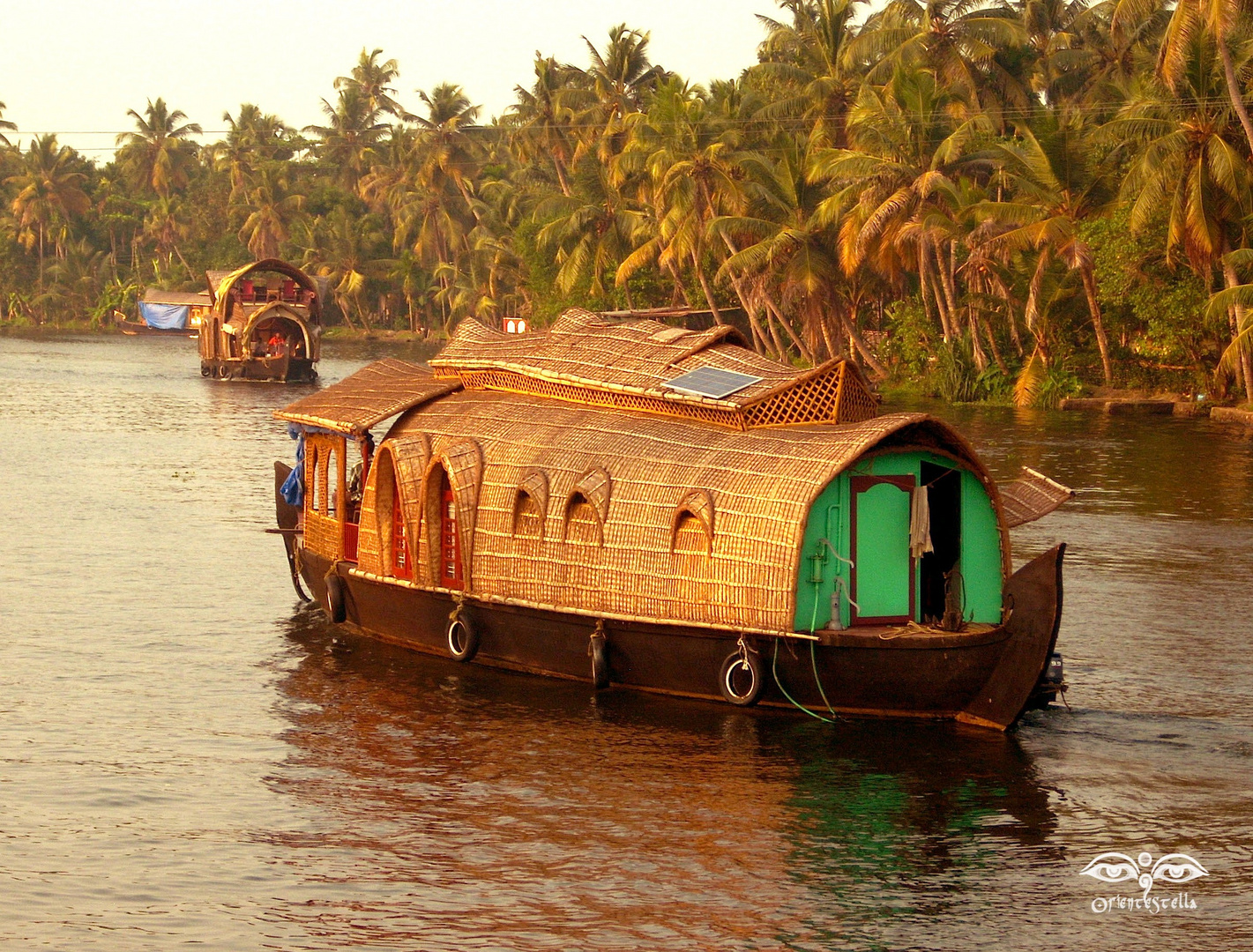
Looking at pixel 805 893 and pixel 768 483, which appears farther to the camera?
pixel 768 483

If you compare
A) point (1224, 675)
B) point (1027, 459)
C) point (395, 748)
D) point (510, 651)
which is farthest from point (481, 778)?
point (1027, 459)

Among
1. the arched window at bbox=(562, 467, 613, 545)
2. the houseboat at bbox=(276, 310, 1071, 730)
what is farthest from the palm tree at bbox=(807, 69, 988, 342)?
the arched window at bbox=(562, 467, 613, 545)

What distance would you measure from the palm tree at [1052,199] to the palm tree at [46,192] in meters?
64.1

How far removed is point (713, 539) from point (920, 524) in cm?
157

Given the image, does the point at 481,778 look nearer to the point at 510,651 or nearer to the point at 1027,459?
the point at 510,651

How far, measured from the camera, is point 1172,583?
18.2 meters

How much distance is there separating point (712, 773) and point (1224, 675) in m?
5.58

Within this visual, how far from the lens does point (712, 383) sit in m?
13.0

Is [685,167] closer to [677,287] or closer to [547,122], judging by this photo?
[677,287]

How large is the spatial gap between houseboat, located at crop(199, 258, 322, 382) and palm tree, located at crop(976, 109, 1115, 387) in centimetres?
2401

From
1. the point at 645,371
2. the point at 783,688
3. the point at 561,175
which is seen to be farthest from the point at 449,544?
the point at 561,175

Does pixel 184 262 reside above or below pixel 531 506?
above

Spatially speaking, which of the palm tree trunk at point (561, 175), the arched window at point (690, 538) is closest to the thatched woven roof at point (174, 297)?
the palm tree trunk at point (561, 175)

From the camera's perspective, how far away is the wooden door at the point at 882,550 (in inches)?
476
